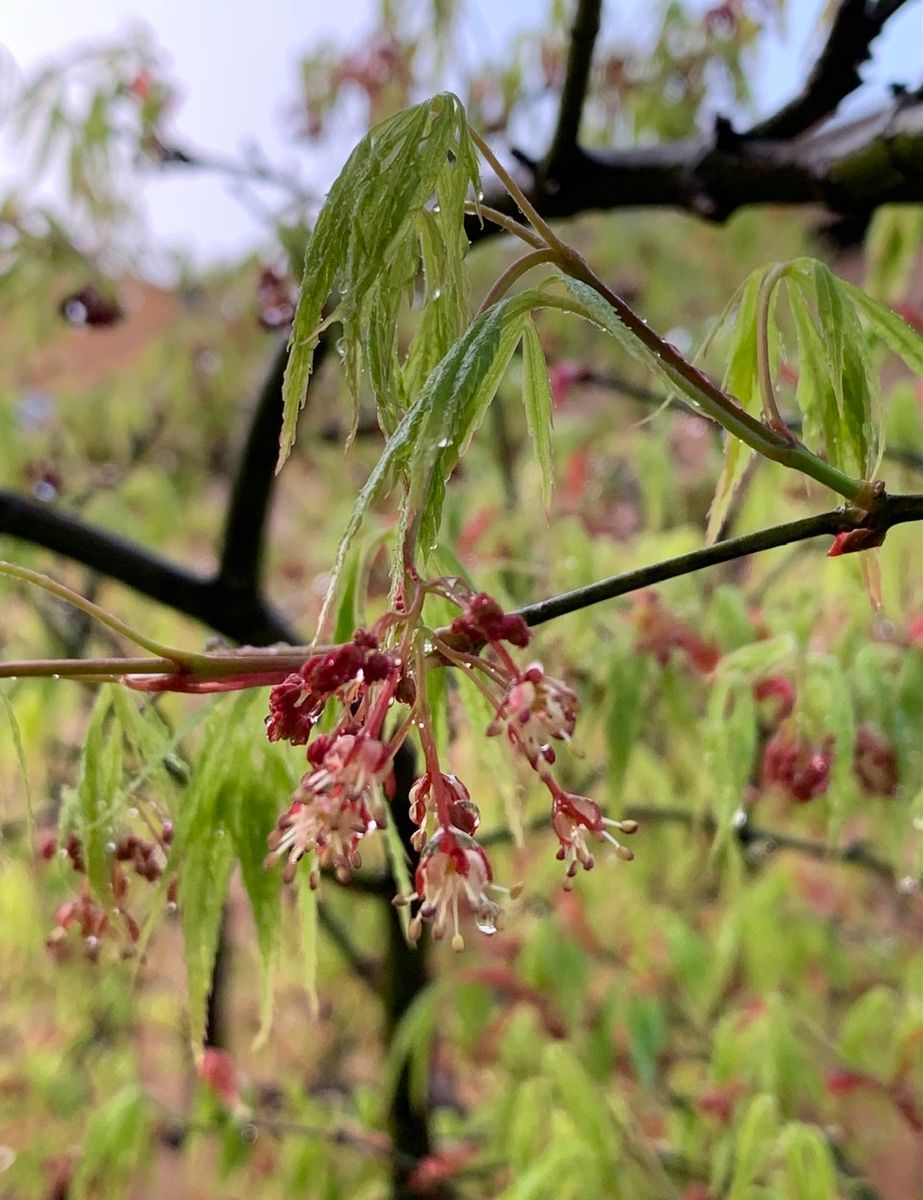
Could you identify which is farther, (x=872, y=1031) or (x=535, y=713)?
(x=872, y=1031)

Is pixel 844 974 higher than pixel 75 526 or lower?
lower

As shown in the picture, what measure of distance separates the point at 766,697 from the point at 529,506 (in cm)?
72

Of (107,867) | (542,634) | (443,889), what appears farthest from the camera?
(542,634)

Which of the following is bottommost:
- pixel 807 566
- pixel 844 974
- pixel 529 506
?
pixel 844 974

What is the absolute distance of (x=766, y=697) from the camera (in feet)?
2.11

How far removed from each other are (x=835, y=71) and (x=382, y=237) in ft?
1.46

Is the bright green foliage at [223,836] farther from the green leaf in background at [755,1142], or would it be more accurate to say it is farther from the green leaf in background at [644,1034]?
the green leaf in background at [644,1034]

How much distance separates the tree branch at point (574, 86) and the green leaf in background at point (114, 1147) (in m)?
0.87

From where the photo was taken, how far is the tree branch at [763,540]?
289 mm

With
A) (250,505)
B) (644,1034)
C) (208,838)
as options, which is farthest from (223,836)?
(644,1034)

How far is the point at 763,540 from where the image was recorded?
0.95 feet

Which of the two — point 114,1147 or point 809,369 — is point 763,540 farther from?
point 114,1147

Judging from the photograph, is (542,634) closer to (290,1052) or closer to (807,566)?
(807,566)

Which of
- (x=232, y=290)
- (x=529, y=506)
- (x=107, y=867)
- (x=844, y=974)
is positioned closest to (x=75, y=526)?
(x=107, y=867)
